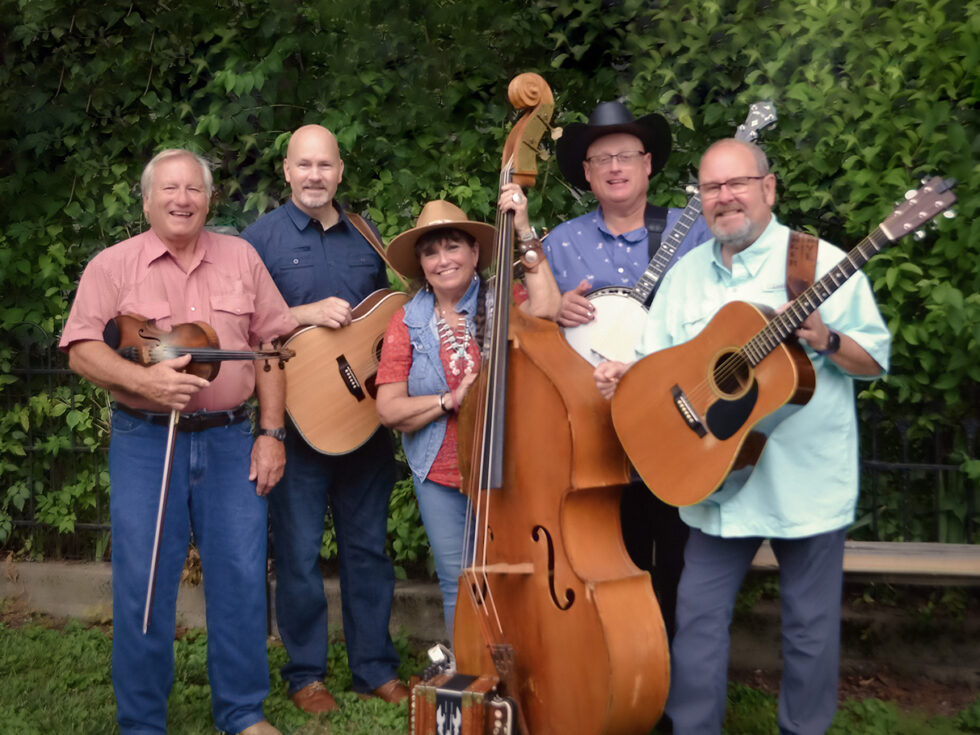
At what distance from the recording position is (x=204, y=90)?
16.7ft

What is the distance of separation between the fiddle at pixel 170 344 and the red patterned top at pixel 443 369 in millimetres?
450

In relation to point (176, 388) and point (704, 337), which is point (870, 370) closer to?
point (704, 337)

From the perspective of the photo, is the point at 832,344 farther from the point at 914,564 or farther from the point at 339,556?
the point at 339,556

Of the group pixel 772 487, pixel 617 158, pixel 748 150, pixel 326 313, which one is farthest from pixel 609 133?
pixel 772 487

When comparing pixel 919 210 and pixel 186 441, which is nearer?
pixel 919 210

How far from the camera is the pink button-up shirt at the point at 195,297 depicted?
338 centimetres

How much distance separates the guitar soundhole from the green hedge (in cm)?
135

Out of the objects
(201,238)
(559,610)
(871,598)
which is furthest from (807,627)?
(201,238)

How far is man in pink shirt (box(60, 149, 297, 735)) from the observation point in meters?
3.39

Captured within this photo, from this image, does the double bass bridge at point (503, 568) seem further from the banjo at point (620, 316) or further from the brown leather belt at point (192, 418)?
the brown leather belt at point (192, 418)

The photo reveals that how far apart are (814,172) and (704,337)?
1.55 m

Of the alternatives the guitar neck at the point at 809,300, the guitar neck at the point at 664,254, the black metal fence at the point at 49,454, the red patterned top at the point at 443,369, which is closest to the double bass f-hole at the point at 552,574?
the red patterned top at the point at 443,369

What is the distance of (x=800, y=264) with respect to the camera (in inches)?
111

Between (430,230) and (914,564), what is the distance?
6.84 ft
